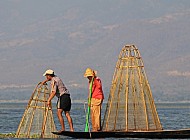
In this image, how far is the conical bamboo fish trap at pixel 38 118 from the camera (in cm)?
3017

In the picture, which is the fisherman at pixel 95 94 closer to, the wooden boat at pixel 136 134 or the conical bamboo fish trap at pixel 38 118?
the wooden boat at pixel 136 134

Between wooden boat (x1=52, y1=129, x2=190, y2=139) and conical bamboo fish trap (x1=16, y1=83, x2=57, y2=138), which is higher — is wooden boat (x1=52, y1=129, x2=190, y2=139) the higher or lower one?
the lower one

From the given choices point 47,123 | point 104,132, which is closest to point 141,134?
point 104,132

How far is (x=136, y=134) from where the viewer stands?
28.8 m

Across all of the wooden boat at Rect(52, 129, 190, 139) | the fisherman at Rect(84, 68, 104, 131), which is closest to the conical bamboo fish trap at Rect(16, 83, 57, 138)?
the wooden boat at Rect(52, 129, 190, 139)

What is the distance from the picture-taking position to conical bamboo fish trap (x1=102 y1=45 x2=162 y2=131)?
99.4ft

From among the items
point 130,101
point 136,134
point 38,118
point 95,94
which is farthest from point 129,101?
point 38,118

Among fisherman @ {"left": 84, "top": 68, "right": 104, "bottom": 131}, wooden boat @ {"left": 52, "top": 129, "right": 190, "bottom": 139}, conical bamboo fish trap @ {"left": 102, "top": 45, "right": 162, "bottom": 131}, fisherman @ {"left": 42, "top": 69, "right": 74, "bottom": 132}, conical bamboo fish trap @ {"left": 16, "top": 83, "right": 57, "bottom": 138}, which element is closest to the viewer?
wooden boat @ {"left": 52, "top": 129, "right": 190, "bottom": 139}

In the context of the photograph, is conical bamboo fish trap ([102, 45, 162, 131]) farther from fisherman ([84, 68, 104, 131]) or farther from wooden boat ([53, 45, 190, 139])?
fisherman ([84, 68, 104, 131])

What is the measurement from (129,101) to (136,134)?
2.06m

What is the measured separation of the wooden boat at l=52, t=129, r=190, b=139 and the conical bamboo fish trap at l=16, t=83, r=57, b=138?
4.69 ft

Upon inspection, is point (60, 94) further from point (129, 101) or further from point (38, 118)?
point (129, 101)

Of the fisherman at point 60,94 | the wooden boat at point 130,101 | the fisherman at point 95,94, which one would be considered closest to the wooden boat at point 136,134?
the fisherman at point 60,94

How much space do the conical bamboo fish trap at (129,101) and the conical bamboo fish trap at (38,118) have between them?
207cm
